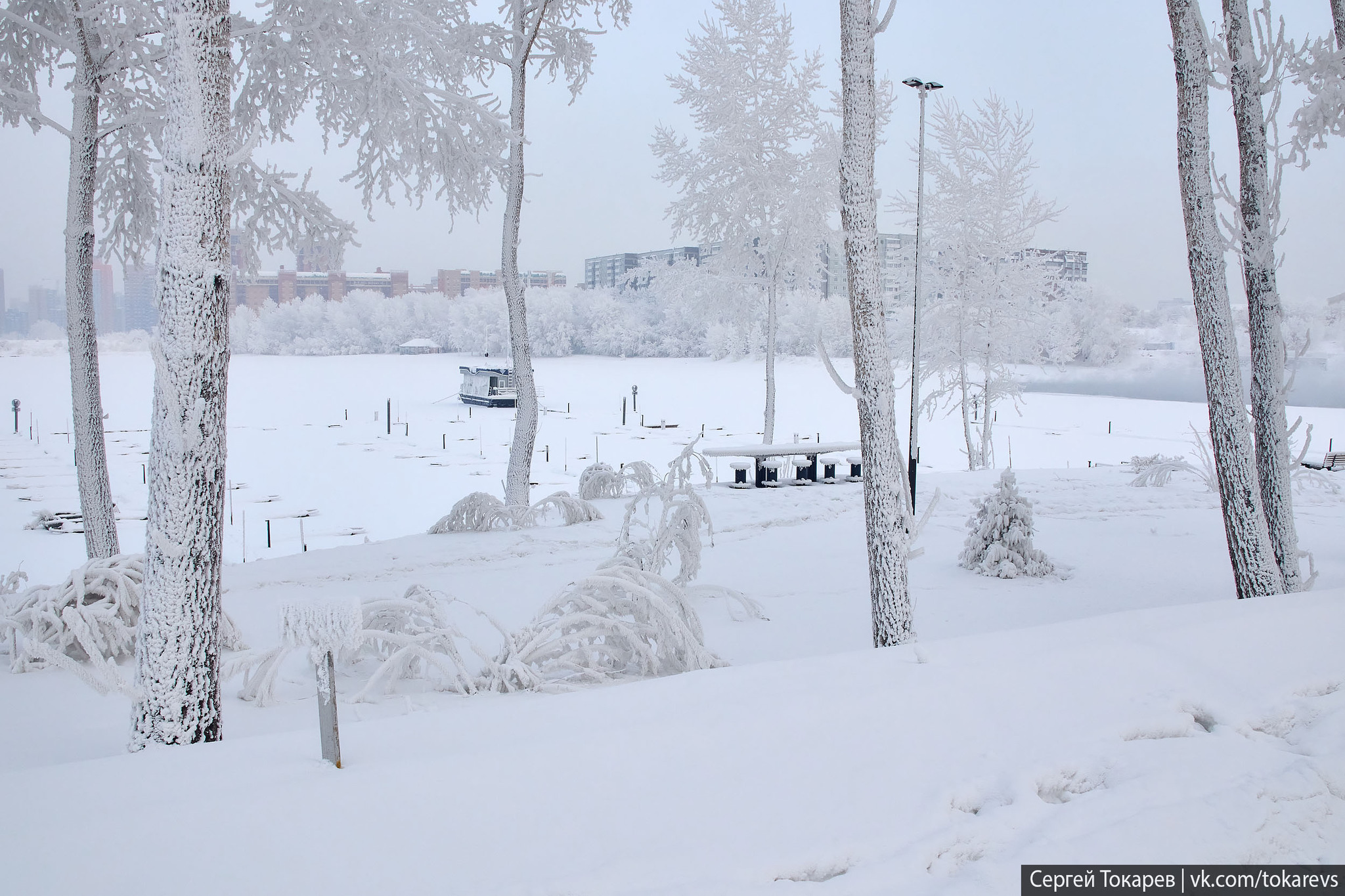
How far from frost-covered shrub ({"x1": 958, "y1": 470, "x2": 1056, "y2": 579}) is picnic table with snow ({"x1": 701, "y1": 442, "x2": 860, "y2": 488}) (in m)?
5.40

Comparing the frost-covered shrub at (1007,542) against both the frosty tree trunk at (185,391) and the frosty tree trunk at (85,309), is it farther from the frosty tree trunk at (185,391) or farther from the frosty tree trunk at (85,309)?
the frosty tree trunk at (85,309)

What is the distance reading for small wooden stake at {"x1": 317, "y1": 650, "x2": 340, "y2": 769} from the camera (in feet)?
7.25

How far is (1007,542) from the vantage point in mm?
7336

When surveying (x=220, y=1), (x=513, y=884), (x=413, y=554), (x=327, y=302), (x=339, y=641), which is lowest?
(x=413, y=554)

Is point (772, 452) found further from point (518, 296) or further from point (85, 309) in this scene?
point (85, 309)

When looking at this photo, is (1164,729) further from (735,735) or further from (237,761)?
(237,761)

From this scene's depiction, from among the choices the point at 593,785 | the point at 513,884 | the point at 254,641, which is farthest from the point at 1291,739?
the point at 254,641

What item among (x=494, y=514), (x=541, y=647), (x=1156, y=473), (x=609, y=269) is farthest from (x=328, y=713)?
(x=609, y=269)

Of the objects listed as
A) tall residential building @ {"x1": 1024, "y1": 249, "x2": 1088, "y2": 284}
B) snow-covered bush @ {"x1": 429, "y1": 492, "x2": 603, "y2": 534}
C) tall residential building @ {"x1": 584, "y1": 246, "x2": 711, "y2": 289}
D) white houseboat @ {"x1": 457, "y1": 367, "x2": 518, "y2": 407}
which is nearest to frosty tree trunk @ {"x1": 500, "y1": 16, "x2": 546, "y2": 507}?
snow-covered bush @ {"x1": 429, "y1": 492, "x2": 603, "y2": 534}

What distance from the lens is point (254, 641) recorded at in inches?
194

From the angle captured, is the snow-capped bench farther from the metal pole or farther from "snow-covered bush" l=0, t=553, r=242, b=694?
"snow-covered bush" l=0, t=553, r=242, b=694

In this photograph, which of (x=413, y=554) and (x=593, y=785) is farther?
(x=413, y=554)

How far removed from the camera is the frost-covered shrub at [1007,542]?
730 cm

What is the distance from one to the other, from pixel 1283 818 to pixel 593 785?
1.98 meters
